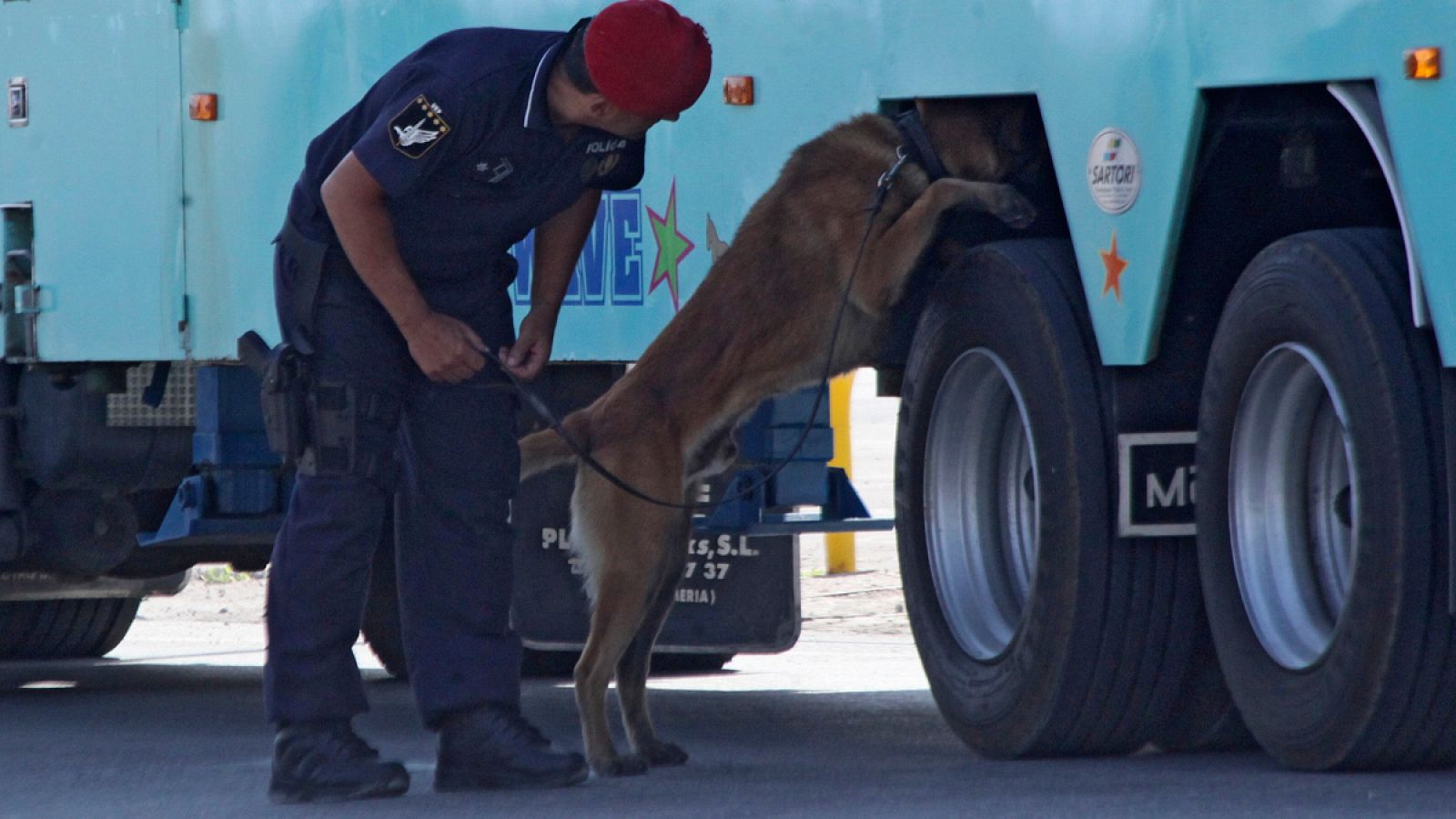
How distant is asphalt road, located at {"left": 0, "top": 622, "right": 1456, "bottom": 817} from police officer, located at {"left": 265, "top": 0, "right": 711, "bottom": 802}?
200mm

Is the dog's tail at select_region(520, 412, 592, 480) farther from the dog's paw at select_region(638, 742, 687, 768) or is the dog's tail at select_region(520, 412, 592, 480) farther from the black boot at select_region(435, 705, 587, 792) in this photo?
the black boot at select_region(435, 705, 587, 792)

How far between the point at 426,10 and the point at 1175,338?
2661 millimetres

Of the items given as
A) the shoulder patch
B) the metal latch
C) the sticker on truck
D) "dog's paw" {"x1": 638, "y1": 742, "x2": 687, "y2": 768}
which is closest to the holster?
the shoulder patch

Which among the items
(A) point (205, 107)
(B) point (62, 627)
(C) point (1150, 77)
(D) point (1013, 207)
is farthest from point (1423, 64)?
(B) point (62, 627)

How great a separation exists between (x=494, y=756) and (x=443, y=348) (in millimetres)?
885

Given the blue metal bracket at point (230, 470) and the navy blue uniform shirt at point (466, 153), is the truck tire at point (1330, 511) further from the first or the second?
the blue metal bracket at point (230, 470)

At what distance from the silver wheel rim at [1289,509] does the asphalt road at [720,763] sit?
32 centimetres

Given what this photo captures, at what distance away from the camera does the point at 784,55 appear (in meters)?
6.08

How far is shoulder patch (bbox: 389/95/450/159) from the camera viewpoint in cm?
491

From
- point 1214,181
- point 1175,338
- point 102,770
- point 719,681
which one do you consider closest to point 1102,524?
point 1175,338

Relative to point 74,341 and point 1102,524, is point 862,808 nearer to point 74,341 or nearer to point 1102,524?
point 1102,524

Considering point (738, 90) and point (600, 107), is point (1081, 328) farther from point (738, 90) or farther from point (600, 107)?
point (738, 90)

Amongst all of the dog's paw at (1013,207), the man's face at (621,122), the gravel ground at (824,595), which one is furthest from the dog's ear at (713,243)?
the gravel ground at (824,595)

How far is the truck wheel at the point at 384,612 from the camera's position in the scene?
8164 millimetres
